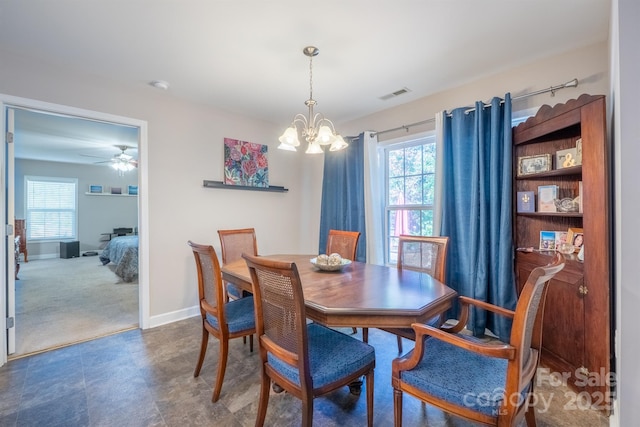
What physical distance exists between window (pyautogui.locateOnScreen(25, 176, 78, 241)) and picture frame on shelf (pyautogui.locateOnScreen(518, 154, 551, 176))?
9521 mm

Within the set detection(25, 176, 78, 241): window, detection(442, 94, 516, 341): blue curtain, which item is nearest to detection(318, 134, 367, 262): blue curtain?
detection(442, 94, 516, 341): blue curtain

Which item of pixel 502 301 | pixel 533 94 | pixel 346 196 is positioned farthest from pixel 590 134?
pixel 346 196

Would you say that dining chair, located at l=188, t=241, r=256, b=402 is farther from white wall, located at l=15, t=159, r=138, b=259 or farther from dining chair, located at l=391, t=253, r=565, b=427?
white wall, located at l=15, t=159, r=138, b=259

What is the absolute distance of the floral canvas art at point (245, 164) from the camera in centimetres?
354

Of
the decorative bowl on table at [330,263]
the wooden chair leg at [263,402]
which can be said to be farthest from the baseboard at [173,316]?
the wooden chair leg at [263,402]

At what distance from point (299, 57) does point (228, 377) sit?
2.53m

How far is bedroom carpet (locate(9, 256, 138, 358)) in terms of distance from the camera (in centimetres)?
271

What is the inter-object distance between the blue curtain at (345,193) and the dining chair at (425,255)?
1.15 metres

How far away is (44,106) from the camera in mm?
2375

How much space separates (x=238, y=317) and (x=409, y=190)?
93.9 inches

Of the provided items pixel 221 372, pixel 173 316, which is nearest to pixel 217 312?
pixel 221 372

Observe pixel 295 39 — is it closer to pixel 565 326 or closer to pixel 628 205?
pixel 628 205

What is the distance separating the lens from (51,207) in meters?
7.03

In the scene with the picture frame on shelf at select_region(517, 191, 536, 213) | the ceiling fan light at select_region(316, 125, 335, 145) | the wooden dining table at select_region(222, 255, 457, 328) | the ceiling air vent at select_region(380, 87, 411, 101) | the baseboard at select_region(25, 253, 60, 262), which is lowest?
the baseboard at select_region(25, 253, 60, 262)
